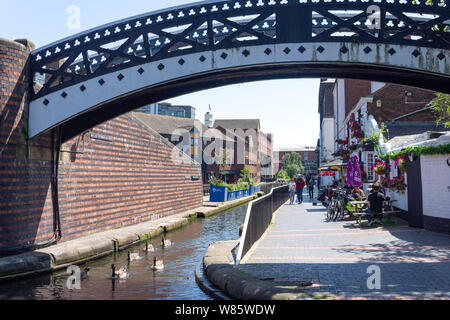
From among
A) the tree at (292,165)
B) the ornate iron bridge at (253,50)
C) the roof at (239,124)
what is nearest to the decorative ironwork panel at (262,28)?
the ornate iron bridge at (253,50)

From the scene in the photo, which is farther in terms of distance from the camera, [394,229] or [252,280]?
[394,229]

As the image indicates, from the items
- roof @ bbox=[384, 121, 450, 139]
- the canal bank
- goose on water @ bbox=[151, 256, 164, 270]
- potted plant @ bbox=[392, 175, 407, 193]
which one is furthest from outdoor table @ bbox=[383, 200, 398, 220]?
the canal bank

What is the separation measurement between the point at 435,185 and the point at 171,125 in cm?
4761

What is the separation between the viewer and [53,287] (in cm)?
816

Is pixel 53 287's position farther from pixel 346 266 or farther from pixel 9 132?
pixel 346 266

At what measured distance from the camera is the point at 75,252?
33.6 ft

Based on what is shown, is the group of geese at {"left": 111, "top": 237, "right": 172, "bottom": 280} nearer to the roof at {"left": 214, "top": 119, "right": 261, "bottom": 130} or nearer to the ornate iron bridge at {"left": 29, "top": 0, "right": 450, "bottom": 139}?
the ornate iron bridge at {"left": 29, "top": 0, "right": 450, "bottom": 139}

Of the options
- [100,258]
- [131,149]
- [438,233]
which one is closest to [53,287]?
[100,258]

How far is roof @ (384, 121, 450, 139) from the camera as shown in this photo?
1978 centimetres

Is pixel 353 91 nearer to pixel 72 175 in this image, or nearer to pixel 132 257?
pixel 72 175

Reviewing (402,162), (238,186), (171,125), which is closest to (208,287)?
(402,162)

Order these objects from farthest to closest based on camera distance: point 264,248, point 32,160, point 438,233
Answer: point 438,233 < point 32,160 < point 264,248

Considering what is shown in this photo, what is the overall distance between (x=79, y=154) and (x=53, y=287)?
16.7 ft

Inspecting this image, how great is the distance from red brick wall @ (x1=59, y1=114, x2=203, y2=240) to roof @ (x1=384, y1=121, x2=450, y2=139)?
457 inches
